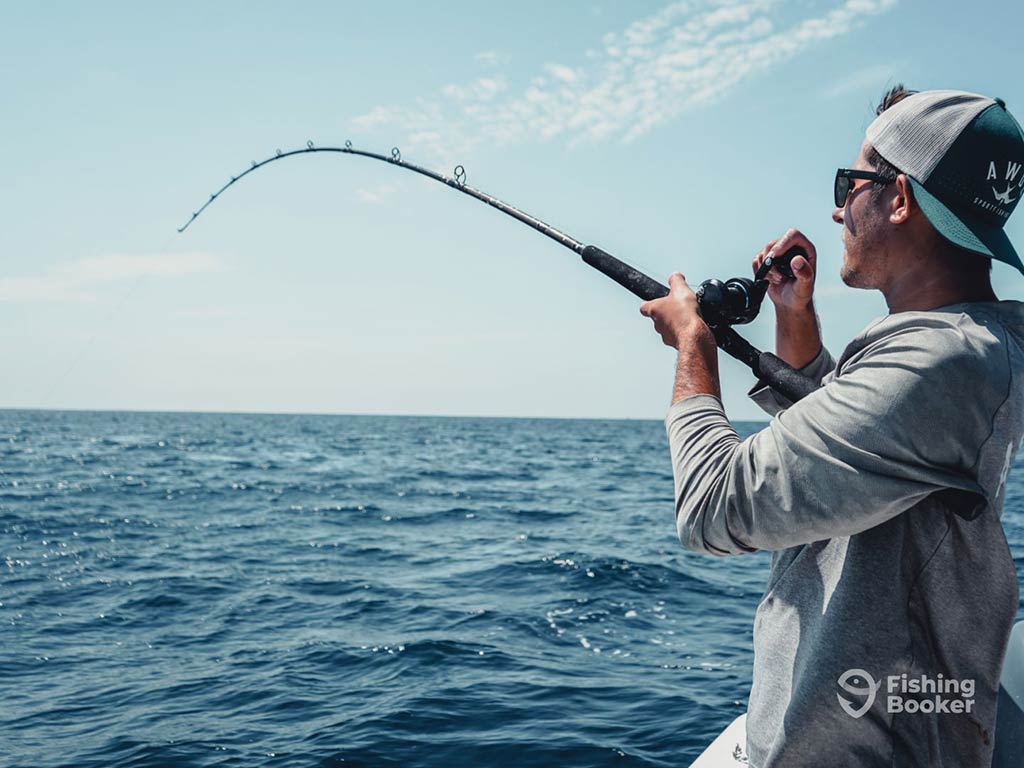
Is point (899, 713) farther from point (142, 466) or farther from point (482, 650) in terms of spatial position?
point (142, 466)

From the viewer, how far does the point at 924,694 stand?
5.16 feet

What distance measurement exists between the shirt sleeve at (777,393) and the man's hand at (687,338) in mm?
438

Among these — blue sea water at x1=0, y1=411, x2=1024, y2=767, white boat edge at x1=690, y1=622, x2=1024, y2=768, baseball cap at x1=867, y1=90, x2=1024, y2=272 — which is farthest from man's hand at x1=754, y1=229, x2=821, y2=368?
blue sea water at x1=0, y1=411, x2=1024, y2=767

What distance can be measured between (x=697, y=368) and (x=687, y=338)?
0.30ft

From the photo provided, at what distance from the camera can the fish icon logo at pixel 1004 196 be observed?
1.67 metres

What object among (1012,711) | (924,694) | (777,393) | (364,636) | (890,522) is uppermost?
(777,393)

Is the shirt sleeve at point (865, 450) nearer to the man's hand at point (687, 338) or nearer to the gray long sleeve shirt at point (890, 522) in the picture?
the gray long sleeve shirt at point (890, 522)

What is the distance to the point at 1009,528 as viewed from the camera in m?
14.6

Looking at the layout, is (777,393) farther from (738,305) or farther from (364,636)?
(364,636)

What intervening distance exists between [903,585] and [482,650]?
5873 millimetres

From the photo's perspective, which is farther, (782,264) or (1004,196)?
(782,264)

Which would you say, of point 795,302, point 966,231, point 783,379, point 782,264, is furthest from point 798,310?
point 966,231

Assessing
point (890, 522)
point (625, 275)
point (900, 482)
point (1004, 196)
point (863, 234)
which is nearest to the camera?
point (900, 482)

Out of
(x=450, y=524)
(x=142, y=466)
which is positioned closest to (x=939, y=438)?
(x=450, y=524)
